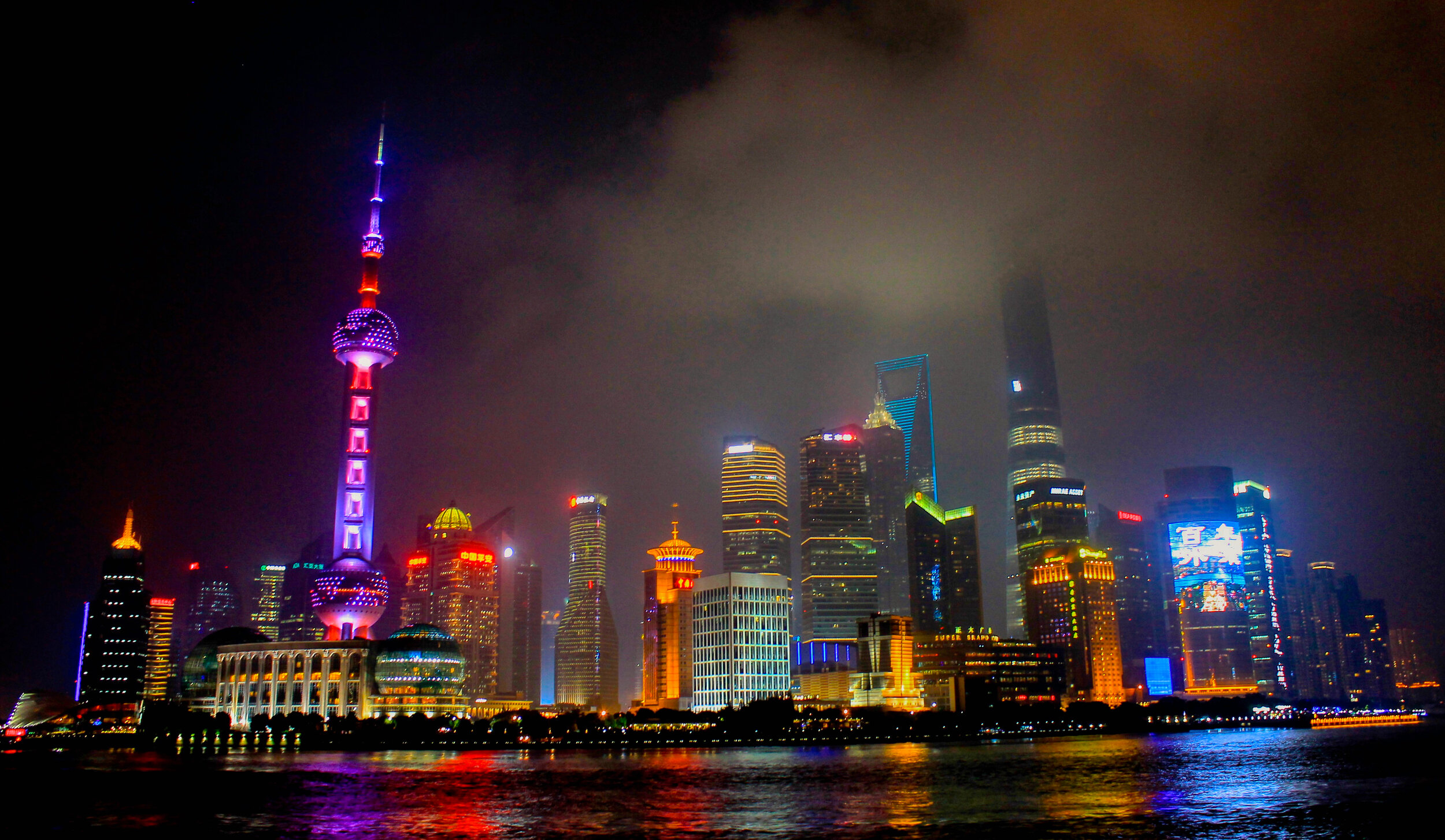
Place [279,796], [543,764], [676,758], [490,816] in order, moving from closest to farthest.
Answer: [490,816] < [279,796] < [543,764] < [676,758]

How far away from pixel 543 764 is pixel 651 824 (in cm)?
8655

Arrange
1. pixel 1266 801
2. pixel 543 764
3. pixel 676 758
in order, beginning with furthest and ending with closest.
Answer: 1. pixel 676 758
2. pixel 543 764
3. pixel 1266 801

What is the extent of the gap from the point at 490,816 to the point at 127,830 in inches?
1070

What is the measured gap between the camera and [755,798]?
10925 centimetres

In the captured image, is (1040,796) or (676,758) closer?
(1040,796)

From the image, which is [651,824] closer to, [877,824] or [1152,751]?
[877,824]

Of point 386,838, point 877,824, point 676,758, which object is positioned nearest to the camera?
point 386,838

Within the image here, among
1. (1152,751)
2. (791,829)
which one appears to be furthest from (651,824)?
(1152,751)

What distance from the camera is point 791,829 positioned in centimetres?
8425

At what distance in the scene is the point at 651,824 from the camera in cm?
8838

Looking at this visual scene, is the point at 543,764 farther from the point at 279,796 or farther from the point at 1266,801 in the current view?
the point at 1266,801

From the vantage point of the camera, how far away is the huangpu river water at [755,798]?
85438mm

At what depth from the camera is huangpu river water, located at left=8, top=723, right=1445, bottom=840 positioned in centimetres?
8544

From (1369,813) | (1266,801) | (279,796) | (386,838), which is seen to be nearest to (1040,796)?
(1266,801)
